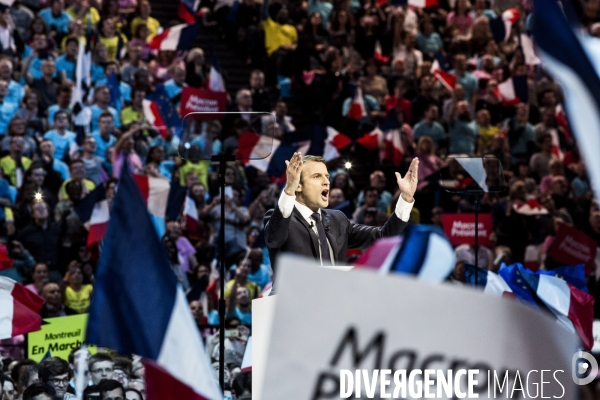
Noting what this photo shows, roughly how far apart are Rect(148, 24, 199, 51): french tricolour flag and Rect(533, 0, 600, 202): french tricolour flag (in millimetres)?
10879

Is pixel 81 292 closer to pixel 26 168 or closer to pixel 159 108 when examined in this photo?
pixel 26 168

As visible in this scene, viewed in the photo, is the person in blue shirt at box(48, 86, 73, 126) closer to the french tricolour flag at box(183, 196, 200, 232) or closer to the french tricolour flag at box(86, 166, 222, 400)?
the french tricolour flag at box(183, 196, 200, 232)

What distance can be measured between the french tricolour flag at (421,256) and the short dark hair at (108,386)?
3.78 m

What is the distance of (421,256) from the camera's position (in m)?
2.88

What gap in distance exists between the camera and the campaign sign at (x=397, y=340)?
8.74ft

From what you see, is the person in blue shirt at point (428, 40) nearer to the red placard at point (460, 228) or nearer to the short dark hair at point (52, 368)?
the red placard at point (460, 228)

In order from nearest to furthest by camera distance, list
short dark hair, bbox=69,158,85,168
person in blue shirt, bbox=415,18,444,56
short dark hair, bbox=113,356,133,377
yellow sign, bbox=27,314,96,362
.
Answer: short dark hair, bbox=113,356,133,377 → yellow sign, bbox=27,314,96,362 → short dark hair, bbox=69,158,85,168 → person in blue shirt, bbox=415,18,444,56

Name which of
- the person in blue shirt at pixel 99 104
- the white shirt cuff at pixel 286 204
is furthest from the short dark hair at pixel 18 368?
the person in blue shirt at pixel 99 104

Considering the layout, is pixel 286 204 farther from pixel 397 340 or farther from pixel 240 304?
pixel 240 304

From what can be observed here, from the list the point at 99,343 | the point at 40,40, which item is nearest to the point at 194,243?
the point at 40,40

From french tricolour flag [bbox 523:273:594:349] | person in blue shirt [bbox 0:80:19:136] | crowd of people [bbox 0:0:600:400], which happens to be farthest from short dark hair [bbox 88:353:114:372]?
person in blue shirt [bbox 0:80:19:136]

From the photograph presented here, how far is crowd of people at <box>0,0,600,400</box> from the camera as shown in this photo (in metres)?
9.98

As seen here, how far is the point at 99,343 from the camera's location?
302cm

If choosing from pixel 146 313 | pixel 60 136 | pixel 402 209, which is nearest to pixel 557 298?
pixel 402 209
